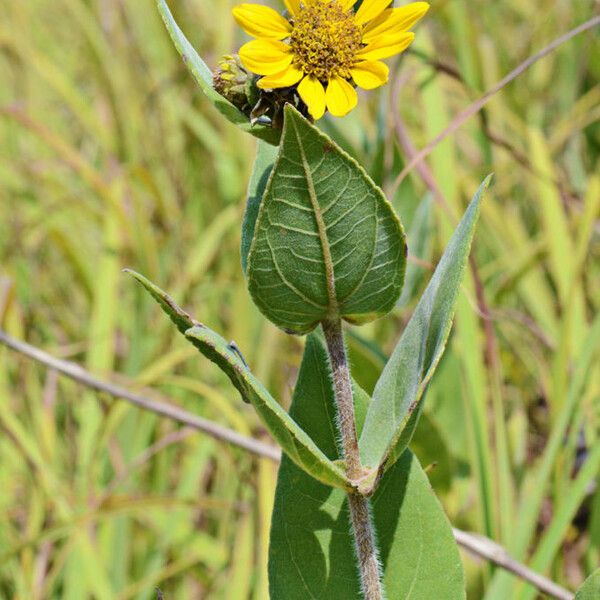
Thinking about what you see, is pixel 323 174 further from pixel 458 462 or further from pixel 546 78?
pixel 546 78

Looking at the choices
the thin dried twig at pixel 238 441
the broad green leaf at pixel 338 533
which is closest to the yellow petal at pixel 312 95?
the broad green leaf at pixel 338 533

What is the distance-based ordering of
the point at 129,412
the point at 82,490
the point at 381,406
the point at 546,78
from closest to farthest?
the point at 381,406 → the point at 82,490 → the point at 129,412 → the point at 546,78

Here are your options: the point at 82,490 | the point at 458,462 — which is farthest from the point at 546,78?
the point at 82,490

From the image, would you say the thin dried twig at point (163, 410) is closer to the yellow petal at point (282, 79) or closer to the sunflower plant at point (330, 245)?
the sunflower plant at point (330, 245)

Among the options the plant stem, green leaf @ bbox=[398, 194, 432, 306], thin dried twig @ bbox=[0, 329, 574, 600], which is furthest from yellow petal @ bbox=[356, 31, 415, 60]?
green leaf @ bbox=[398, 194, 432, 306]

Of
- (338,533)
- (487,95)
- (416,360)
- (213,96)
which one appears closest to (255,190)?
(213,96)

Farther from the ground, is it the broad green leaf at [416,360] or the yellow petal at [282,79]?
the yellow petal at [282,79]

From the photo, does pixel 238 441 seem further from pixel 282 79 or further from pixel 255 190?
pixel 282 79

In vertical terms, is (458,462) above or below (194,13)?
below
